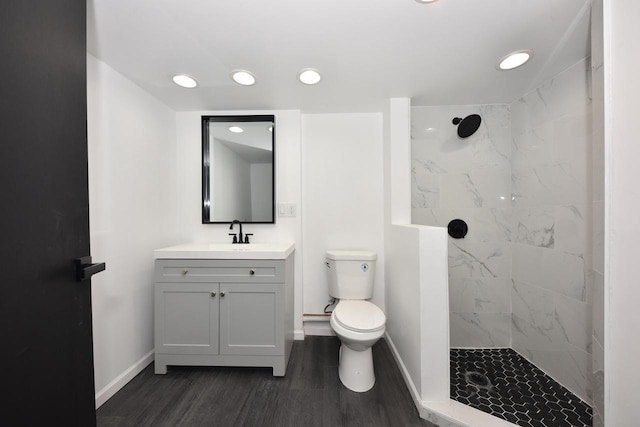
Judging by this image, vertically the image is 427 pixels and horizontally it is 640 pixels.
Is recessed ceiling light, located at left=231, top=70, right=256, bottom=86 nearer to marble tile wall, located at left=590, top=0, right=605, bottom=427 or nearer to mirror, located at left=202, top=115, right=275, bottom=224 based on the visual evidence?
mirror, located at left=202, top=115, right=275, bottom=224

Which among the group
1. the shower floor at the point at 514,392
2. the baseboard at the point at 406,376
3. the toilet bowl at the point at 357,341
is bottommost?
the shower floor at the point at 514,392

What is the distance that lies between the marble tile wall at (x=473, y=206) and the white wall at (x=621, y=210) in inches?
40.7

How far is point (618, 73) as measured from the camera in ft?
3.02

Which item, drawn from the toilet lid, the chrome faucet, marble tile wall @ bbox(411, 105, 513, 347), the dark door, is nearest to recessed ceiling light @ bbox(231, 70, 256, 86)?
the dark door

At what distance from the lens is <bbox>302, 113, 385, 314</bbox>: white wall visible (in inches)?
84.4

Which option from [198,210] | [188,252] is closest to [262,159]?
[198,210]

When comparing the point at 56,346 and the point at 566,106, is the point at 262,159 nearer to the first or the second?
the point at 56,346

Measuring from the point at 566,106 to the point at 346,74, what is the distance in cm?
141

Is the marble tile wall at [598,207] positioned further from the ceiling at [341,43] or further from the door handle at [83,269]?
the door handle at [83,269]

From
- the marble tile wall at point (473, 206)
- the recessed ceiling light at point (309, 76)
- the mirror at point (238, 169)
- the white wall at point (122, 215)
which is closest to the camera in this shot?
the white wall at point (122, 215)

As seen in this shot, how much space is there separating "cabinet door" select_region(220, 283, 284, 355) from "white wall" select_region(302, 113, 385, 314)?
23.1 inches

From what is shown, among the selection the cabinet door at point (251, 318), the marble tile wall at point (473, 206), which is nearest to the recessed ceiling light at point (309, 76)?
the marble tile wall at point (473, 206)

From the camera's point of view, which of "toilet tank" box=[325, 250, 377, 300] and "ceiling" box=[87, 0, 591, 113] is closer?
"ceiling" box=[87, 0, 591, 113]

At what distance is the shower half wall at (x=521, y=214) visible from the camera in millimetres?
1463
